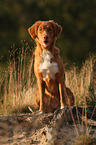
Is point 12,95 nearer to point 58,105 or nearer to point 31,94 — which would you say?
point 31,94

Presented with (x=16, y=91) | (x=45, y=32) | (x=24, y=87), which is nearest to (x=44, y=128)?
(x=45, y=32)

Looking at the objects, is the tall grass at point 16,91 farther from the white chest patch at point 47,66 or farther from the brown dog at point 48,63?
the white chest patch at point 47,66

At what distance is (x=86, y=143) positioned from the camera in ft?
11.4

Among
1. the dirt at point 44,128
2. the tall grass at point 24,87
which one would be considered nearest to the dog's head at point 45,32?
the dirt at point 44,128

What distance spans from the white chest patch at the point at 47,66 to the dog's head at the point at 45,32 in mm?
181

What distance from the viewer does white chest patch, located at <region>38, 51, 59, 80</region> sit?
177 inches

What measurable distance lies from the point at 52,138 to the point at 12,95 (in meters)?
3.45

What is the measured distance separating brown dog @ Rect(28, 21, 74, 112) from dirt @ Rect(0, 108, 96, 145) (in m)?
0.43

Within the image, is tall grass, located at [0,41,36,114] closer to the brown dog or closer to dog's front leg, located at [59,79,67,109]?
the brown dog

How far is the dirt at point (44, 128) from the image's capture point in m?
3.72

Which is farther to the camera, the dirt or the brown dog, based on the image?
the brown dog

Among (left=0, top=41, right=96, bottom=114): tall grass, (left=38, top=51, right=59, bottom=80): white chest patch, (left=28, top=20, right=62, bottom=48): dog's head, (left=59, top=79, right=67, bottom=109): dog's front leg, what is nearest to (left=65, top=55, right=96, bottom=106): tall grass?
(left=0, top=41, right=96, bottom=114): tall grass

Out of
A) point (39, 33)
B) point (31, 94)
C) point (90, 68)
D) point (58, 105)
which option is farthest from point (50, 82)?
point (90, 68)

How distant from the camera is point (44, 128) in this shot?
3.96 metres
